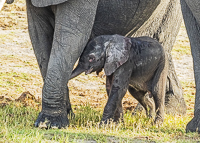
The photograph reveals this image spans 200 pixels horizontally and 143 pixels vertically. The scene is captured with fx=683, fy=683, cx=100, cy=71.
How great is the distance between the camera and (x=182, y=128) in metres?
6.42

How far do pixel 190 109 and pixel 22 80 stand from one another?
219 cm

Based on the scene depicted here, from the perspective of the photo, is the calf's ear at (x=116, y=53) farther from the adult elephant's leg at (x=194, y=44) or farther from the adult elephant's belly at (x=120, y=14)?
the adult elephant's leg at (x=194, y=44)

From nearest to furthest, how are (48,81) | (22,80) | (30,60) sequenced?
(48,81)
(22,80)
(30,60)

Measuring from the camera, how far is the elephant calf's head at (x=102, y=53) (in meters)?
6.33

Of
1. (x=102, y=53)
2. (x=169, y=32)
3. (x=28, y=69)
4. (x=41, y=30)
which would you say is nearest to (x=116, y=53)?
(x=102, y=53)

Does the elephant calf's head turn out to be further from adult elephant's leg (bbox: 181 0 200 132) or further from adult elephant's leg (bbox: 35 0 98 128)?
Answer: adult elephant's leg (bbox: 181 0 200 132)

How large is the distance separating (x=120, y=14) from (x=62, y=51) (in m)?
0.98

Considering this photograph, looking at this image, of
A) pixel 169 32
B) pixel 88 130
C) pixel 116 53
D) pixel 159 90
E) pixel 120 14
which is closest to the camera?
pixel 88 130

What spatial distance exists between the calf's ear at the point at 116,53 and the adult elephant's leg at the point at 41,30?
2.08 feet

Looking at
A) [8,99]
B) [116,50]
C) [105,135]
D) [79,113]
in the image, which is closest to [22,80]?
[8,99]

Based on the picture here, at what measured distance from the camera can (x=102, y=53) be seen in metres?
6.36

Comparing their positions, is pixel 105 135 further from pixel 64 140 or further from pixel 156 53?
pixel 156 53

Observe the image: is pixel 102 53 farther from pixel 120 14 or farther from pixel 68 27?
pixel 120 14

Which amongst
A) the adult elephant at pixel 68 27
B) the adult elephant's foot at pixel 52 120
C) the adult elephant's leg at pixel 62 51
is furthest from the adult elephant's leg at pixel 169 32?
the adult elephant's foot at pixel 52 120
